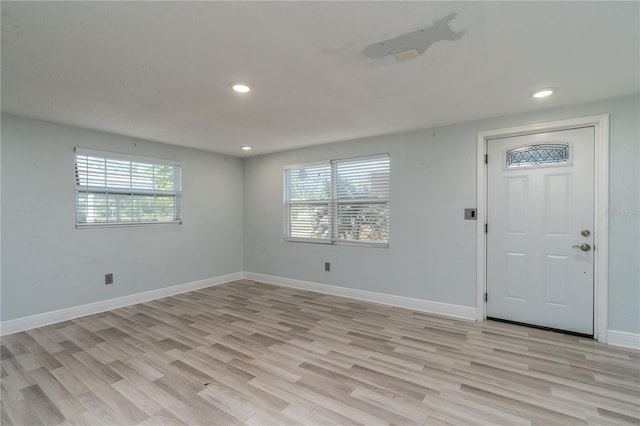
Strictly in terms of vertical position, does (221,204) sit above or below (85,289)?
above

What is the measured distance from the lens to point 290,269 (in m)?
5.28

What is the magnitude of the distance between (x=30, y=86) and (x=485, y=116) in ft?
14.2

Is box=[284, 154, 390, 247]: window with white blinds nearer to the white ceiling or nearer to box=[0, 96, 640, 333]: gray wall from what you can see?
box=[0, 96, 640, 333]: gray wall

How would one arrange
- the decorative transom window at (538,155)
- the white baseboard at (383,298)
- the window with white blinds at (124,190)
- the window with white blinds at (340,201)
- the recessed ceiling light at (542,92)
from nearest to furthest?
1. the recessed ceiling light at (542,92)
2. the decorative transom window at (538,155)
3. the white baseboard at (383,298)
4. the window with white blinds at (124,190)
5. the window with white blinds at (340,201)

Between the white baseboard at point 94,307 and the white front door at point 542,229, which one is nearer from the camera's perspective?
the white front door at point 542,229

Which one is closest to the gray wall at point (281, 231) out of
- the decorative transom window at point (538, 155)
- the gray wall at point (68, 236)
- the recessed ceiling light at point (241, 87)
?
the gray wall at point (68, 236)

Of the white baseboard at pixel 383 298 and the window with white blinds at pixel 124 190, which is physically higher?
the window with white blinds at pixel 124 190

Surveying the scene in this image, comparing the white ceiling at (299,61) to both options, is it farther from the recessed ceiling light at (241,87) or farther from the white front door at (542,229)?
the white front door at (542,229)

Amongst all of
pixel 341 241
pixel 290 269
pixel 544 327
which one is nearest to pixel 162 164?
pixel 290 269

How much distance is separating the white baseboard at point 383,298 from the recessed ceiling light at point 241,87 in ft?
10.3

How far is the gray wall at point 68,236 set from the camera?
131 inches

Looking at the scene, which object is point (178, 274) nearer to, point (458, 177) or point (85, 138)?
point (85, 138)

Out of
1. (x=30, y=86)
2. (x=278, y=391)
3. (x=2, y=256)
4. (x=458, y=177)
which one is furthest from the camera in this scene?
(x=458, y=177)

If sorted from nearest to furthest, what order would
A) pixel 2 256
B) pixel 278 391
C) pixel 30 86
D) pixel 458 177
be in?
1. pixel 278 391
2. pixel 30 86
3. pixel 2 256
4. pixel 458 177
